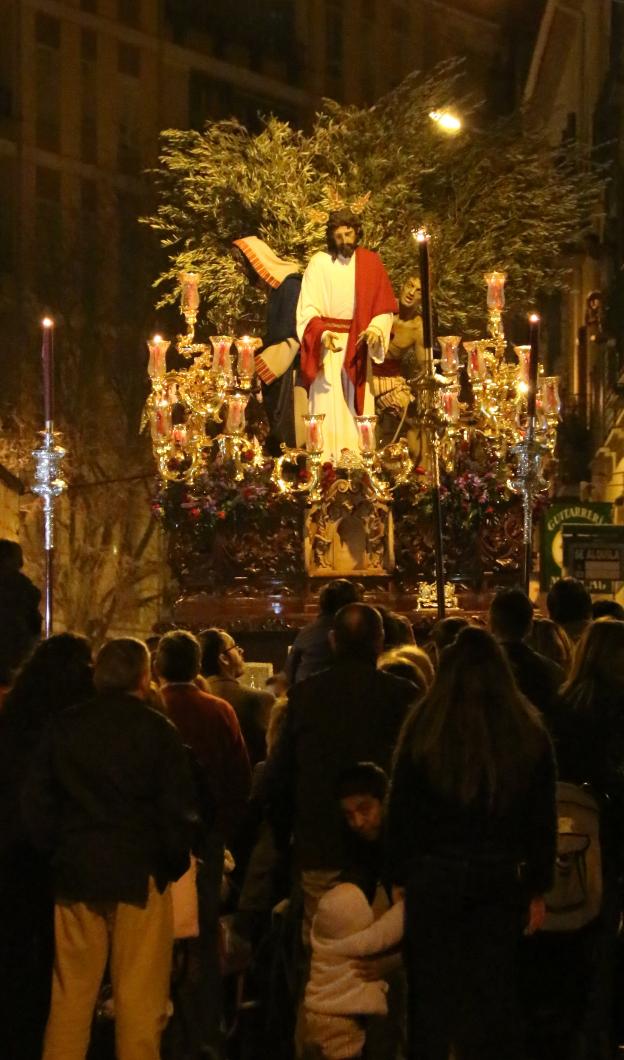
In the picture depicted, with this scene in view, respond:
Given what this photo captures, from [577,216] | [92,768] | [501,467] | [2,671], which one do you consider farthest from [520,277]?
[92,768]

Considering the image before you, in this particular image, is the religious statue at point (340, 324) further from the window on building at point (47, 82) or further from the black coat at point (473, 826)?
the window on building at point (47, 82)

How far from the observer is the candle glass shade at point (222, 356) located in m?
17.9

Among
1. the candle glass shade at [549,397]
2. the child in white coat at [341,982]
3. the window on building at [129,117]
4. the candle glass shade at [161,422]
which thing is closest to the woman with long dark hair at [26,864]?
the child in white coat at [341,982]

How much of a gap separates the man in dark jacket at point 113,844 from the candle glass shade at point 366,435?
35.9 ft

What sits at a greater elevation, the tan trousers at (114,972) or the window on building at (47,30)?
the window on building at (47,30)

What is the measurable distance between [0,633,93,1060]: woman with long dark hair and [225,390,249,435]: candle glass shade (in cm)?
1077

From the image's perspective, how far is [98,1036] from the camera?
7.61 metres

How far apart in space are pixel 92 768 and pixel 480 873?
4.48 ft

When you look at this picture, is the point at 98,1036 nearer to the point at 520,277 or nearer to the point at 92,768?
the point at 92,768

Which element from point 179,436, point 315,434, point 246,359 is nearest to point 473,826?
point 315,434

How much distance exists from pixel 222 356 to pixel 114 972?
37.4ft

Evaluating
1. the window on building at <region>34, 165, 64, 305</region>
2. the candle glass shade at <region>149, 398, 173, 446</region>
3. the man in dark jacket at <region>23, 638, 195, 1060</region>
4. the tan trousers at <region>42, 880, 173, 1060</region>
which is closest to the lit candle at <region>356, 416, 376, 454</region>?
the candle glass shade at <region>149, 398, 173, 446</region>

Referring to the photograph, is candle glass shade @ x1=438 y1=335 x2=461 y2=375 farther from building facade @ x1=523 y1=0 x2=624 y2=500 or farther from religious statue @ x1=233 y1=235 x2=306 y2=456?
building facade @ x1=523 y1=0 x2=624 y2=500

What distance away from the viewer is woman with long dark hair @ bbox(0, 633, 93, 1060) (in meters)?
7.18
